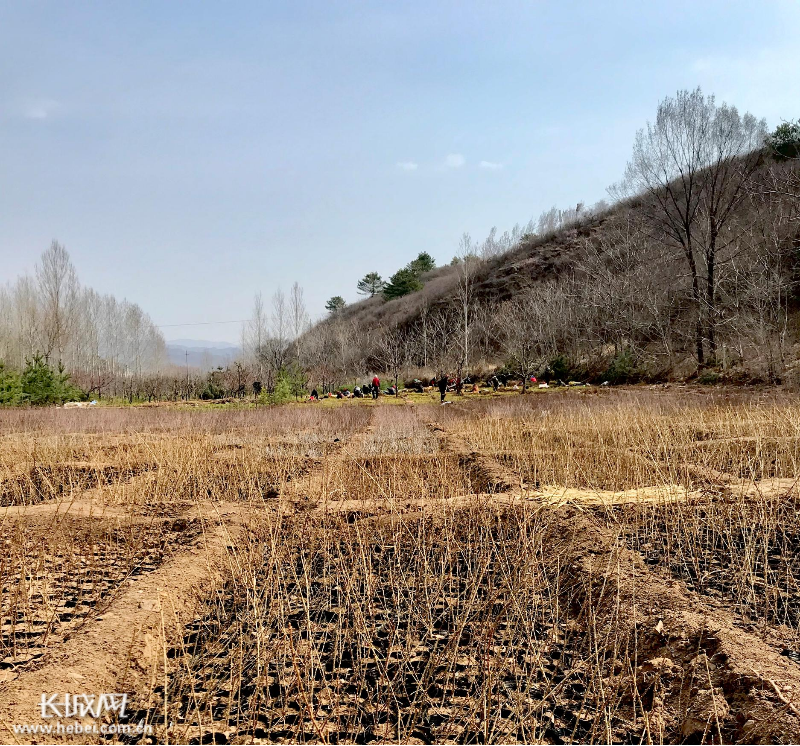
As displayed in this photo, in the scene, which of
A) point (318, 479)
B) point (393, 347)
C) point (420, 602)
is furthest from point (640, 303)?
point (420, 602)

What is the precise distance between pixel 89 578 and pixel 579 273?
3571 cm

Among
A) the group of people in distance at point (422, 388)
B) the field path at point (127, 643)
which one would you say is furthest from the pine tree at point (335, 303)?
the field path at point (127, 643)

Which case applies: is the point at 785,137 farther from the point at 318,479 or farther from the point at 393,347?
the point at 318,479

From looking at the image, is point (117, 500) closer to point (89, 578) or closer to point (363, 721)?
point (89, 578)

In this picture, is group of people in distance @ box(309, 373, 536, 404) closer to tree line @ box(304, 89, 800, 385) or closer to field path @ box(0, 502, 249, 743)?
tree line @ box(304, 89, 800, 385)

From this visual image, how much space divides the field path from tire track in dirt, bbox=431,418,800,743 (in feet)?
6.49

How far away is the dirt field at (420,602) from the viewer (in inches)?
84.6

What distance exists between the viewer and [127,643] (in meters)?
2.76

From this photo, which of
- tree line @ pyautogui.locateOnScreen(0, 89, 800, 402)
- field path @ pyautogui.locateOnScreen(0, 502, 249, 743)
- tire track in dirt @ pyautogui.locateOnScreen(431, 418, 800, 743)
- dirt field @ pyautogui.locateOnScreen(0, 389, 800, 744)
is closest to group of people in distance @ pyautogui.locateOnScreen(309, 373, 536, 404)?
tree line @ pyautogui.locateOnScreen(0, 89, 800, 402)

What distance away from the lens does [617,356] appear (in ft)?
71.3

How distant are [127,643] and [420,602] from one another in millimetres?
1530

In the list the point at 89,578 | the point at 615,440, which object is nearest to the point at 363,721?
the point at 89,578

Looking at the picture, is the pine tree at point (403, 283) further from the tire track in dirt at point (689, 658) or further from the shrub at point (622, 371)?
the tire track in dirt at point (689, 658)

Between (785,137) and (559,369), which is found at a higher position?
(785,137)
